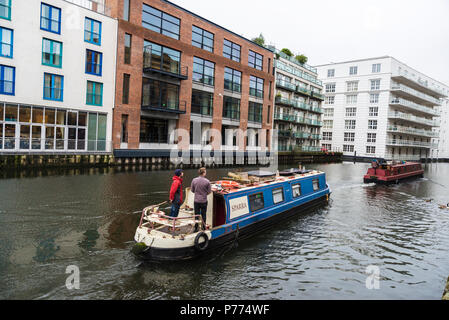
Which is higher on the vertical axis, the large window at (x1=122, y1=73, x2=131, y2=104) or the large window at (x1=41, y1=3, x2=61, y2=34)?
the large window at (x1=41, y1=3, x2=61, y2=34)

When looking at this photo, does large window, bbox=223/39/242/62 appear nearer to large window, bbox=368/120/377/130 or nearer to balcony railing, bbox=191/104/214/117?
balcony railing, bbox=191/104/214/117

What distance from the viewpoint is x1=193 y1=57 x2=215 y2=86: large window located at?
3647 centimetres

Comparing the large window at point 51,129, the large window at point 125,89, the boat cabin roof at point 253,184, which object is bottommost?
the boat cabin roof at point 253,184

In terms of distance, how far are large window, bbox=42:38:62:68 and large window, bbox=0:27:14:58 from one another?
7.37ft

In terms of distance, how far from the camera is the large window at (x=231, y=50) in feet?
132

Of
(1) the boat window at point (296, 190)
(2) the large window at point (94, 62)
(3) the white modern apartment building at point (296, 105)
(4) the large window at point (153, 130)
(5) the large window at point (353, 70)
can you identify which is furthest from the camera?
(5) the large window at point (353, 70)

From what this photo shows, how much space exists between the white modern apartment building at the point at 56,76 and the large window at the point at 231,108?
15.1 metres

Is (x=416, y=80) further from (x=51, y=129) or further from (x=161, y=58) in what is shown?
(x=51, y=129)

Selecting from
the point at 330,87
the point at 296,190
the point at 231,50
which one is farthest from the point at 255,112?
the point at 330,87

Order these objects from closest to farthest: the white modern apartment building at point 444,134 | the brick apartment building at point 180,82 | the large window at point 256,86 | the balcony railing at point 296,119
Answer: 1. the brick apartment building at point 180,82
2. the large window at point 256,86
3. the balcony railing at point 296,119
4. the white modern apartment building at point 444,134

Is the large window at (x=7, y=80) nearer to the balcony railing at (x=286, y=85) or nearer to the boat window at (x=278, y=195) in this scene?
the boat window at (x=278, y=195)

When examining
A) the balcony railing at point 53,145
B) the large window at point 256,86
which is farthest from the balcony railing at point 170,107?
the large window at point 256,86

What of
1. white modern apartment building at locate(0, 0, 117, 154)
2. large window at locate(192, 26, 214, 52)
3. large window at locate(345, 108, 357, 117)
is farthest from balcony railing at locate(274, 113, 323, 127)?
white modern apartment building at locate(0, 0, 117, 154)

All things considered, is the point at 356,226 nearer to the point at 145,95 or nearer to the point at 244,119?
the point at 145,95
